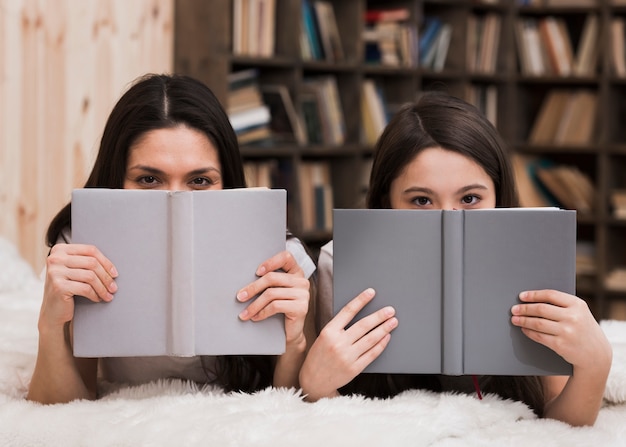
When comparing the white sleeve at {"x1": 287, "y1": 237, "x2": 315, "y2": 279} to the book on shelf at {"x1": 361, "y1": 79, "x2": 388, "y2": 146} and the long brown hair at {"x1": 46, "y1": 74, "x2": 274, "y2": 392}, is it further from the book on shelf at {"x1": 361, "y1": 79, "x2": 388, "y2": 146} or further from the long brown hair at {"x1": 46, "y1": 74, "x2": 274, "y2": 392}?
the book on shelf at {"x1": 361, "y1": 79, "x2": 388, "y2": 146}

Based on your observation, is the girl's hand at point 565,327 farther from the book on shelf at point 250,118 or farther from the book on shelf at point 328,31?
the book on shelf at point 328,31

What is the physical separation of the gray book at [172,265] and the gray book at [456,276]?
0.41 feet

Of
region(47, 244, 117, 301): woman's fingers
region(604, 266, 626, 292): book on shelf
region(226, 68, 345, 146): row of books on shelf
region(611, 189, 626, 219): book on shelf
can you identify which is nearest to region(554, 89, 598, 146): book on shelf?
region(611, 189, 626, 219): book on shelf

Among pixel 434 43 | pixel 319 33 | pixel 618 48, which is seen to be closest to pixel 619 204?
pixel 618 48

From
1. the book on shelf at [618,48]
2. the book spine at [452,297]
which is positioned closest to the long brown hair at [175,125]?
the book spine at [452,297]

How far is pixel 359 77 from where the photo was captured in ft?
11.3

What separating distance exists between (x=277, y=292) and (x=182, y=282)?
0.43 feet

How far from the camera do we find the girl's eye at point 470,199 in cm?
144

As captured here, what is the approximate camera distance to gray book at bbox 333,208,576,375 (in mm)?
1204

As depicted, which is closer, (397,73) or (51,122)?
(51,122)

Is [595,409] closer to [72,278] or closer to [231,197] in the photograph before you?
[231,197]

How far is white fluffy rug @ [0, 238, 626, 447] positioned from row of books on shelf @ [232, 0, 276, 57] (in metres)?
1.94

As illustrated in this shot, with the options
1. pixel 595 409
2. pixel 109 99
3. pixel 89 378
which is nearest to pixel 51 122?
pixel 109 99

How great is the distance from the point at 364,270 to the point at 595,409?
39 centimetres
